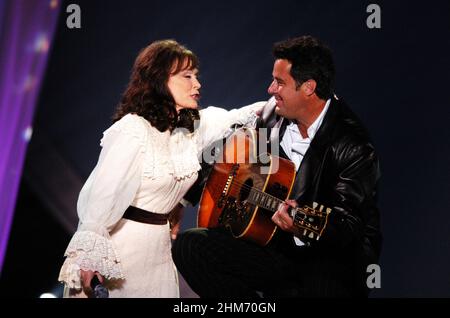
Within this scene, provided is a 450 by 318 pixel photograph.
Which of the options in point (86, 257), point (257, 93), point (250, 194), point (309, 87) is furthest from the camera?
point (257, 93)

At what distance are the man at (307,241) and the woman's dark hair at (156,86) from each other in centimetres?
53

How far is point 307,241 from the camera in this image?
117 inches

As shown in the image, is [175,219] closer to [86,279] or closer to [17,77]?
[86,279]

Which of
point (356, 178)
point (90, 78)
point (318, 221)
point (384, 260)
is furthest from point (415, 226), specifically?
point (90, 78)

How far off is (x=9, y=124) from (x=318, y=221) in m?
2.17

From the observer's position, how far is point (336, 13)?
13.7ft

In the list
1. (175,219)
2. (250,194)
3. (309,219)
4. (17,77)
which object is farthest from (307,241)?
(17,77)

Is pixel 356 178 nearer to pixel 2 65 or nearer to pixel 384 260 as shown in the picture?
pixel 384 260

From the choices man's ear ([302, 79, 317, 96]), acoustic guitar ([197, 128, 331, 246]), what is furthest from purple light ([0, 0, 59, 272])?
man's ear ([302, 79, 317, 96])

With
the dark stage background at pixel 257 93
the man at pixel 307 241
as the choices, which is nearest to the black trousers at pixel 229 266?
the man at pixel 307 241

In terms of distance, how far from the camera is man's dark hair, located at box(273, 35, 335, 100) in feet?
10.9

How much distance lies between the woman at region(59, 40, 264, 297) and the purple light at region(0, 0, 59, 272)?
1151 millimetres

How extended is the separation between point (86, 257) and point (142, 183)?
0.43 meters

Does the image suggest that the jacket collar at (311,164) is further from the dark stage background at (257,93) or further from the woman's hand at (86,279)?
the dark stage background at (257,93)
